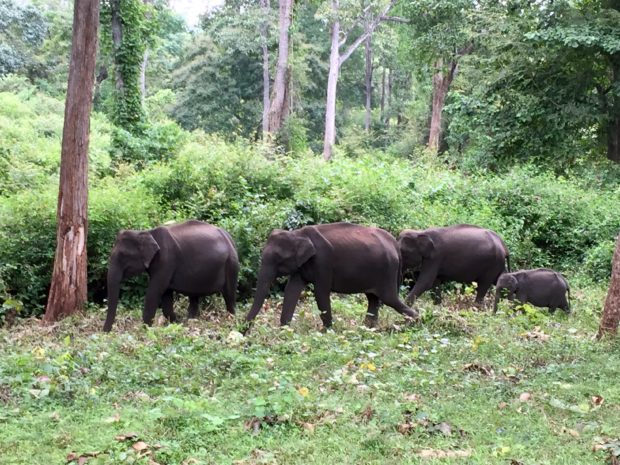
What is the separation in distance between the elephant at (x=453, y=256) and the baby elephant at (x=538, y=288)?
83 cm

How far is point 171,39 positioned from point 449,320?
56.5m

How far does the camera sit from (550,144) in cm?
2447

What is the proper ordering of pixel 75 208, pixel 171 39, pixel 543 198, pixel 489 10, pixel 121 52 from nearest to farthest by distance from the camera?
pixel 75 208, pixel 543 198, pixel 121 52, pixel 489 10, pixel 171 39

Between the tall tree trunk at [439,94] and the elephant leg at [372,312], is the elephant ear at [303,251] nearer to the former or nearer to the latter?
the elephant leg at [372,312]

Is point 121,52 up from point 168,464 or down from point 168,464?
up

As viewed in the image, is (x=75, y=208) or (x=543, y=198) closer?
(x=75, y=208)

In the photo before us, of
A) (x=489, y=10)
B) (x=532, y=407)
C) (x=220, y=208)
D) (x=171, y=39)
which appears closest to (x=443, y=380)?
(x=532, y=407)

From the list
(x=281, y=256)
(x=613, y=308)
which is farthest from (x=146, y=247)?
(x=613, y=308)

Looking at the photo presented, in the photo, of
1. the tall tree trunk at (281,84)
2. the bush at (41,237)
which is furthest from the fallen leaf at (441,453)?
the tall tree trunk at (281,84)

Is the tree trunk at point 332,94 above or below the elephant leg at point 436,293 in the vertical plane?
above

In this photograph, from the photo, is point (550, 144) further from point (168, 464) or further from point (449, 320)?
point (168, 464)

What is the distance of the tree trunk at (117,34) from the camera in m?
23.8

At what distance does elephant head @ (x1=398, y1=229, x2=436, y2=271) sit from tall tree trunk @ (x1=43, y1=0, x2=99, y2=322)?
17.9ft

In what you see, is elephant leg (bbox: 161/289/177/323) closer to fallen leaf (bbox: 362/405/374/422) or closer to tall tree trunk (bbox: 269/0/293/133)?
fallen leaf (bbox: 362/405/374/422)
